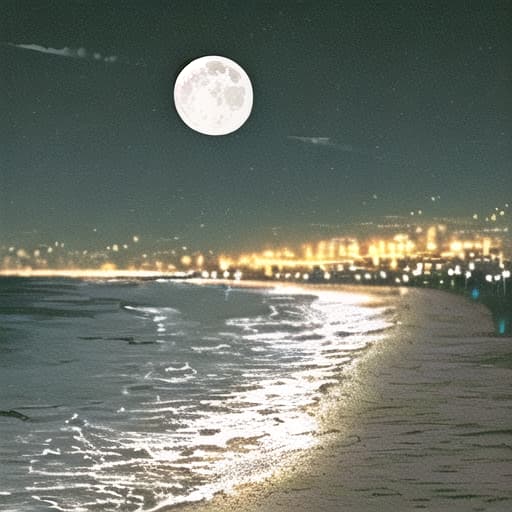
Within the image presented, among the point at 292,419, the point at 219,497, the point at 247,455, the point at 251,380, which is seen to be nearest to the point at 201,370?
the point at 251,380

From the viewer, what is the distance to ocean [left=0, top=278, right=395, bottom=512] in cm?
1304

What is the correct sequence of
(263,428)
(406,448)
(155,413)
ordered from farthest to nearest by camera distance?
(155,413), (263,428), (406,448)

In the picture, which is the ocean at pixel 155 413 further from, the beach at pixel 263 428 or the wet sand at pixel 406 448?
the wet sand at pixel 406 448

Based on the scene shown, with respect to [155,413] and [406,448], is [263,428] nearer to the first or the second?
[155,413]

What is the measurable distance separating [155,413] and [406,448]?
6706 mm

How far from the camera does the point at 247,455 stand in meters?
14.9

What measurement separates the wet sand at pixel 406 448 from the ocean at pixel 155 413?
2.10 ft

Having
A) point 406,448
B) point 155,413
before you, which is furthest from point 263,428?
point 406,448

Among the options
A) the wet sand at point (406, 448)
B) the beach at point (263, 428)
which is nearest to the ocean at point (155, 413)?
the beach at point (263, 428)

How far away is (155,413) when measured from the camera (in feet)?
64.8

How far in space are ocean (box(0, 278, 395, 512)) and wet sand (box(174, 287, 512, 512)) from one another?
2.10 feet

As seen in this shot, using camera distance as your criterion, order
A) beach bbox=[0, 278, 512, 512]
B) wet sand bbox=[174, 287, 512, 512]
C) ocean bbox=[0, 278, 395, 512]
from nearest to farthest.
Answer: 1. wet sand bbox=[174, 287, 512, 512]
2. beach bbox=[0, 278, 512, 512]
3. ocean bbox=[0, 278, 395, 512]

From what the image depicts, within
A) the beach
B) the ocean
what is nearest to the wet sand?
the beach

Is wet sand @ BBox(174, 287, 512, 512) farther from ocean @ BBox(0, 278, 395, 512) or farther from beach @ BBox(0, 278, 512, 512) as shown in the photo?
ocean @ BBox(0, 278, 395, 512)
